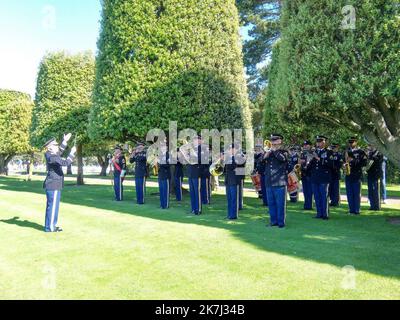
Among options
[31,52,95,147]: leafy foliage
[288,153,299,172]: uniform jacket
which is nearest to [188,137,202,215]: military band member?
[288,153,299,172]: uniform jacket

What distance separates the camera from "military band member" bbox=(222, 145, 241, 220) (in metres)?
11.8

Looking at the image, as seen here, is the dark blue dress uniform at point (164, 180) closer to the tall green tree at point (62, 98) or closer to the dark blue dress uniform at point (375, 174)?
the dark blue dress uniform at point (375, 174)

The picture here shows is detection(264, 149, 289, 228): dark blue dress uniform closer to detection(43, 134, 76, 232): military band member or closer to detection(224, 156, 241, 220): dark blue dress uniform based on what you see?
detection(224, 156, 241, 220): dark blue dress uniform

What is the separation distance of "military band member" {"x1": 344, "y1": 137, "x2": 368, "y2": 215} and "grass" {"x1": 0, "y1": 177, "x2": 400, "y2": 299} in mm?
976

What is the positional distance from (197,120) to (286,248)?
962cm

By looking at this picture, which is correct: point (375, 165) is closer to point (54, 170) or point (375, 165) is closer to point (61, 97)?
point (54, 170)

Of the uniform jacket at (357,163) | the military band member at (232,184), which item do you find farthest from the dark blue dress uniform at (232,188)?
the uniform jacket at (357,163)

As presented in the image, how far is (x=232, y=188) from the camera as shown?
11.9 m

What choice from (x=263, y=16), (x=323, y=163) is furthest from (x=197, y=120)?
(x=263, y=16)

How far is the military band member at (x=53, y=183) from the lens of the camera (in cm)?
980

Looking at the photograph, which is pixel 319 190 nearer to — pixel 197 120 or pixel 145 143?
pixel 197 120

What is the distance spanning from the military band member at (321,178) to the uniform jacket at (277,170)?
1.88 m

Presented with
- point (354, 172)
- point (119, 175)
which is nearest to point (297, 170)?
point (354, 172)

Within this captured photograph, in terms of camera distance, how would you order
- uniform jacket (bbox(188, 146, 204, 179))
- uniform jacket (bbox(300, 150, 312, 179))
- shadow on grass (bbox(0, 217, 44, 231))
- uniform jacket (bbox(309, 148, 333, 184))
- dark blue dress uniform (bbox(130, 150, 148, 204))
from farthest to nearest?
dark blue dress uniform (bbox(130, 150, 148, 204)) → uniform jacket (bbox(188, 146, 204, 179)) → uniform jacket (bbox(300, 150, 312, 179)) → uniform jacket (bbox(309, 148, 333, 184)) → shadow on grass (bbox(0, 217, 44, 231))
